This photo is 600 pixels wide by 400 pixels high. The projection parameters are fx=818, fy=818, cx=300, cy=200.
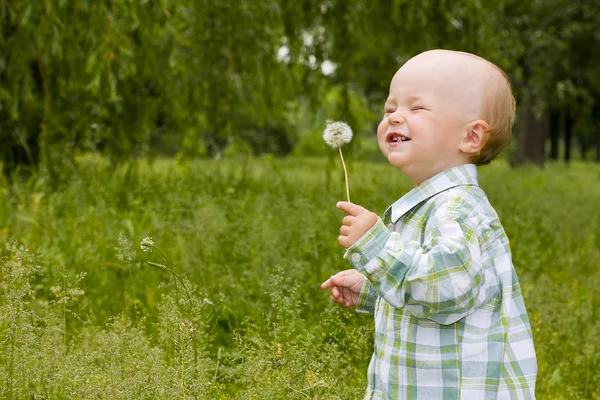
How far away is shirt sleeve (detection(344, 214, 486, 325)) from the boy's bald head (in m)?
0.29

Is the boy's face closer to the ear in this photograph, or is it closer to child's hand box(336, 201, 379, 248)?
the ear

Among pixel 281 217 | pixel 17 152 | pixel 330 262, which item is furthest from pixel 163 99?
pixel 330 262

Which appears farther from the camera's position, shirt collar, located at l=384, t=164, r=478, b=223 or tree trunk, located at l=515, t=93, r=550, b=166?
tree trunk, located at l=515, t=93, r=550, b=166

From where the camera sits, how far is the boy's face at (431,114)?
6.37 ft

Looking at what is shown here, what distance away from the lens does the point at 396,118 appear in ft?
6.47

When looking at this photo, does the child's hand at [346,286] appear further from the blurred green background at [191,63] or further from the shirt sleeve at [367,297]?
the blurred green background at [191,63]

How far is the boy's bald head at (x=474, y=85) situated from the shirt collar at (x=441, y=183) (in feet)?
0.29

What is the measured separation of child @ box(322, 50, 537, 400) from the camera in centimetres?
177

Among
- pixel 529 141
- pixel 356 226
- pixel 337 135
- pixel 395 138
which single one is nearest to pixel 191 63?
pixel 337 135

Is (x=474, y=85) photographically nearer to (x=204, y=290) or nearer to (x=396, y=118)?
(x=396, y=118)

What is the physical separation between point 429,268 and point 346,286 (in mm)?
447

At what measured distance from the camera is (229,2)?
6141 millimetres

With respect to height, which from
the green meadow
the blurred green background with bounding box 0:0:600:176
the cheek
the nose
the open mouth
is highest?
the blurred green background with bounding box 0:0:600:176

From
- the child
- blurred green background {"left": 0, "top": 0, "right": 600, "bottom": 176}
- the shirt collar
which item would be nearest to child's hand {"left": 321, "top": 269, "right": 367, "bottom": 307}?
the child
